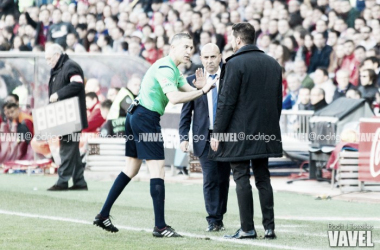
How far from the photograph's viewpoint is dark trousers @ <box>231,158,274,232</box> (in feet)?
31.1

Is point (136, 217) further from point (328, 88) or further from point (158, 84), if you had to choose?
point (328, 88)

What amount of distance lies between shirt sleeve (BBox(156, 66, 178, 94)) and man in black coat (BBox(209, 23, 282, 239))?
1.58 feet

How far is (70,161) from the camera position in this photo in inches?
608

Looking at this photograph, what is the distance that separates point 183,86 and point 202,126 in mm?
860

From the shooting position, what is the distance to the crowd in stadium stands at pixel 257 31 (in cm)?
1855

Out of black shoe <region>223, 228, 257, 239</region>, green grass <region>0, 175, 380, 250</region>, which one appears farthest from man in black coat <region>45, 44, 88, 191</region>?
black shoe <region>223, 228, 257, 239</region>

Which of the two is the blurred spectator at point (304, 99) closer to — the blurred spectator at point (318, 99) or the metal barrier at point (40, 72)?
the blurred spectator at point (318, 99)

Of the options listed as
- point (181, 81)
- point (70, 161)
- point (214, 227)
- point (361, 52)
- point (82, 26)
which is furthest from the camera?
point (82, 26)

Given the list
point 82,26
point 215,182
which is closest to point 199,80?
point 215,182

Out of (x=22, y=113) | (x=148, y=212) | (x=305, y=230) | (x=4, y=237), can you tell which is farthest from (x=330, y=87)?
(x=4, y=237)

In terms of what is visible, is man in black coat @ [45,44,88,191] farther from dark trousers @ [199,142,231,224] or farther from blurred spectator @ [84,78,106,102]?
dark trousers @ [199,142,231,224]

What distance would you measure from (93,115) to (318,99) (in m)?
4.49

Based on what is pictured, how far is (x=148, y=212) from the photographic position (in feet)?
39.8

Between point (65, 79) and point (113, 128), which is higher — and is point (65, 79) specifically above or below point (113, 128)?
above
